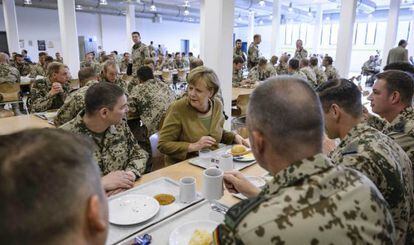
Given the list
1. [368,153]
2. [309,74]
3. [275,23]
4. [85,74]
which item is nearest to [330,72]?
[309,74]

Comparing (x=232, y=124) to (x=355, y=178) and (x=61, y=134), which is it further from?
(x=61, y=134)

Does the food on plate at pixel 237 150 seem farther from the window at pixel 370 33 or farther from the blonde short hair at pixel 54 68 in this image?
the window at pixel 370 33

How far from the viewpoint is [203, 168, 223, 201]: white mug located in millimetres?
1477

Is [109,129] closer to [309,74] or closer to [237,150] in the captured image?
[237,150]

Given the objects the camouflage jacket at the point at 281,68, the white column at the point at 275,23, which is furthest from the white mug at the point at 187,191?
the white column at the point at 275,23

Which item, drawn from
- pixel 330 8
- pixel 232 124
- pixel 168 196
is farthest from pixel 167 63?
pixel 168 196

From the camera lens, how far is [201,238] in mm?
1218

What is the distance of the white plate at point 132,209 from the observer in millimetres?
1371

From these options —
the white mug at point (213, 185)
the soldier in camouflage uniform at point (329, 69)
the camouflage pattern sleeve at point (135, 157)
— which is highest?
the soldier in camouflage uniform at point (329, 69)

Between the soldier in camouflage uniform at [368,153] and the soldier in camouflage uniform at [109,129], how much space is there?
3.95ft

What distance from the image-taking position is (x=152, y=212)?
1.43 meters

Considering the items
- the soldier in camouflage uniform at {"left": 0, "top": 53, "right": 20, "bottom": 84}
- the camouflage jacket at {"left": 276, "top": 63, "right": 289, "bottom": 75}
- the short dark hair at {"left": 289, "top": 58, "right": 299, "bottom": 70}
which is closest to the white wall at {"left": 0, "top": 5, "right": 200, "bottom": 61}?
the soldier in camouflage uniform at {"left": 0, "top": 53, "right": 20, "bottom": 84}

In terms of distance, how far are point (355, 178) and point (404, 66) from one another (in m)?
3.59

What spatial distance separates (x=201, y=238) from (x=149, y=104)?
2935mm
